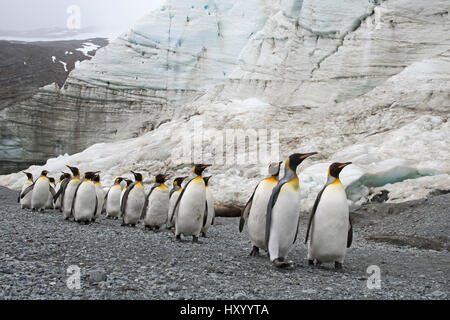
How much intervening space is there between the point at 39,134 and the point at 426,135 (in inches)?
766

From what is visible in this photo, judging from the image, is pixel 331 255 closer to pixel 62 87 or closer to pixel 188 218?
pixel 188 218

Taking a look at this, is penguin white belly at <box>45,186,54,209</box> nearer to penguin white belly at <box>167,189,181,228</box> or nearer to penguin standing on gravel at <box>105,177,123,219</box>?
penguin standing on gravel at <box>105,177,123,219</box>

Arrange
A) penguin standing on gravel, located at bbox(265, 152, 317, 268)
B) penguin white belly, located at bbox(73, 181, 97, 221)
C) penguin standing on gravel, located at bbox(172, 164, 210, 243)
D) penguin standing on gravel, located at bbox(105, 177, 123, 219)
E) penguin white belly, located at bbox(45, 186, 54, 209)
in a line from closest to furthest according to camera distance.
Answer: penguin standing on gravel, located at bbox(265, 152, 317, 268), penguin standing on gravel, located at bbox(172, 164, 210, 243), penguin white belly, located at bbox(73, 181, 97, 221), penguin standing on gravel, located at bbox(105, 177, 123, 219), penguin white belly, located at bbox(45, 186, 54, 209)

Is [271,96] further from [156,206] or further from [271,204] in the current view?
[271,204]

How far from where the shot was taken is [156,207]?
301 inches

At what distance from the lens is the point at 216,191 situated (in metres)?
13.6

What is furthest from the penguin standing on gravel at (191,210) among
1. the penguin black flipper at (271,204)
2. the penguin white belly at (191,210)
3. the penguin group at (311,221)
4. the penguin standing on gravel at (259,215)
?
the penguin black flipper at (271,204)

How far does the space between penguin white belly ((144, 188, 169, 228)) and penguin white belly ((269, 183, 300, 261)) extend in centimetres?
352

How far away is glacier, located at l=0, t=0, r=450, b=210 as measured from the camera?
1259 cm

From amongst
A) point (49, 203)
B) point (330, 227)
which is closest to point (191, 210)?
point (330, 227)

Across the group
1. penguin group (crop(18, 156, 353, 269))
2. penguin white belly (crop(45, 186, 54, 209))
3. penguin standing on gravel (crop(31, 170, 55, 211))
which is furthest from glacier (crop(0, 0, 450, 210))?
penguin group (crop(18, 156, 353, 269))

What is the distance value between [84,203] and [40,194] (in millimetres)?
3211

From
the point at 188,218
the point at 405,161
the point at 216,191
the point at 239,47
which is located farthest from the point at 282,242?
the point at 239,47

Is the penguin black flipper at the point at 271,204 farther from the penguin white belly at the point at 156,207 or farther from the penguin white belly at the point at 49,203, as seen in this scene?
the penguin white belly at the point at 49,203
